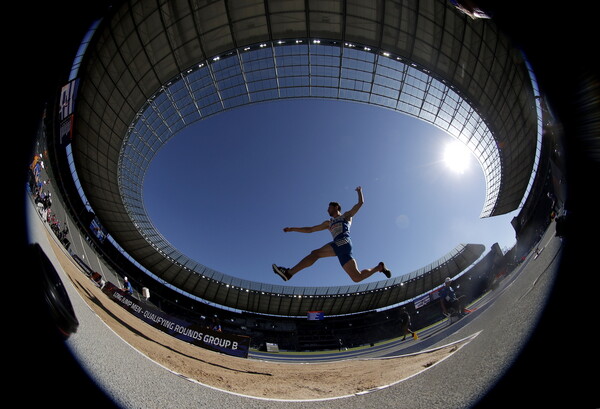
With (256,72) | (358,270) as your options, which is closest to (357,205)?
(358,270)

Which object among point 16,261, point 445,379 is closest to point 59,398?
point 16,261

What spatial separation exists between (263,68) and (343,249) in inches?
900

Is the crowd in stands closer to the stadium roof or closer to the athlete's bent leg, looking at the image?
the athlete's bent leg

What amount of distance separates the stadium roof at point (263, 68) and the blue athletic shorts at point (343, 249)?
13398mm

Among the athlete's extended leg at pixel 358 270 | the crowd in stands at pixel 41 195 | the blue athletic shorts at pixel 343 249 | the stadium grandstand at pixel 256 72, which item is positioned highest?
the stadium grandstand at pixel 256 72

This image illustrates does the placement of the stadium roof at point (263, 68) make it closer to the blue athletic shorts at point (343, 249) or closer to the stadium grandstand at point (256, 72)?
the stadium grandstand at point (256, 72)

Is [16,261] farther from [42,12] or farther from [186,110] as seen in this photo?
[186,110]

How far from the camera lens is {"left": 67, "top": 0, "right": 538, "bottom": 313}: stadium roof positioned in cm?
1698

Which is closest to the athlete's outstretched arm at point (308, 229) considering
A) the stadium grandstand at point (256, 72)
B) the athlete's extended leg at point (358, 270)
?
the athlete's extended leg at point (358, 270)

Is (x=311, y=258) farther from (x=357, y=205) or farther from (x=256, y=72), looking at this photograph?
(x=256, y=72)

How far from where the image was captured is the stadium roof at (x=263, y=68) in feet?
55.7

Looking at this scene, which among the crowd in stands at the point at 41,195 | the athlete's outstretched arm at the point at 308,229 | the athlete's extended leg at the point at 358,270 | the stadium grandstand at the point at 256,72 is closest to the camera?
the crowd in stands at the point at 41,195

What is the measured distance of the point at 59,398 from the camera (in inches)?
33.2

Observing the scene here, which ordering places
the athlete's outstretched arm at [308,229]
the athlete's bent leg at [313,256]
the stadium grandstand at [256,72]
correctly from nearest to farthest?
the athlete's bent leg at [313,256] → the athlete's outstretched arm at [308,229] → the stadium grandstand at [256,72]
